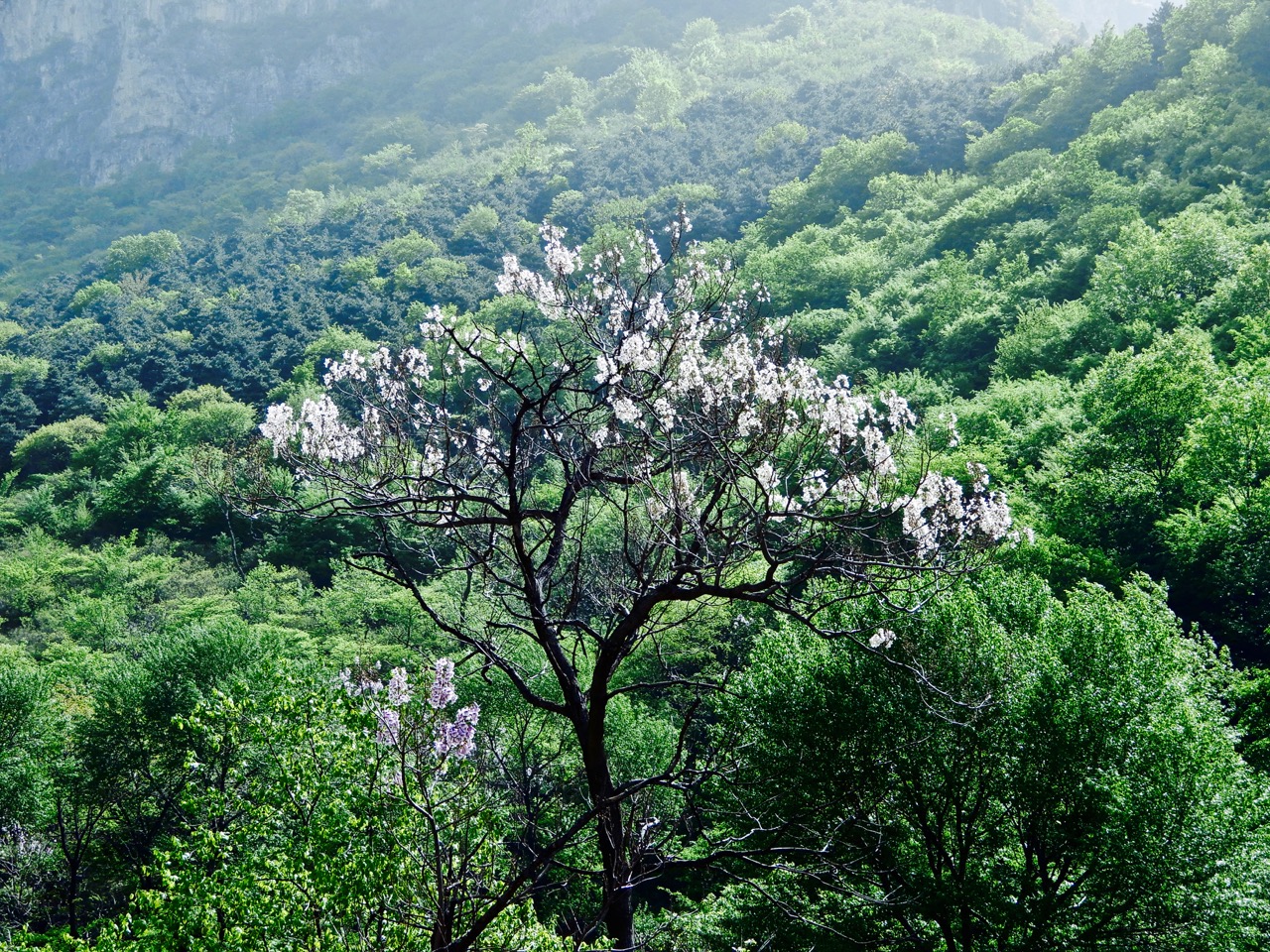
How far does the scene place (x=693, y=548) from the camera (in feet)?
24.8

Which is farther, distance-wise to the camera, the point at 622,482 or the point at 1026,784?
the point at 1026,784

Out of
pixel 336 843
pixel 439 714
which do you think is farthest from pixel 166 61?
pixel 439 714

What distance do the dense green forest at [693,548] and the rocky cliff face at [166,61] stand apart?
213ft

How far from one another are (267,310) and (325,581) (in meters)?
28.3

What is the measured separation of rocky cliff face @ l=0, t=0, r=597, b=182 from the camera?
12425cm

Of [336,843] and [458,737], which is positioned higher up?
[336,843]

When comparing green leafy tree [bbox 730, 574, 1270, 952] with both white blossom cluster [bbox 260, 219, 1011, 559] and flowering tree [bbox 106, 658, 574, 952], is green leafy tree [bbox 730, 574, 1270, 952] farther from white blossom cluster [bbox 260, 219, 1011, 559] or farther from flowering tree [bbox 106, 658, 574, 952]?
white blossom cluster [bbox 260, 219, 1011, 559]

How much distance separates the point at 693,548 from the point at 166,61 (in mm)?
164649

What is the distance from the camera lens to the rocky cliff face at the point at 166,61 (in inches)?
4892

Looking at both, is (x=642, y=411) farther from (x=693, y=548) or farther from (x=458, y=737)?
(x=458, y=737)

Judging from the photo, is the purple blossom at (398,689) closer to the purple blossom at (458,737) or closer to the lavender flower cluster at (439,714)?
the lavender flower cluster at (439,714)

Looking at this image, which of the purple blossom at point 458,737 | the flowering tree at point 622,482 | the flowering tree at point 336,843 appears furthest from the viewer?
the flowering tree at point 336,843

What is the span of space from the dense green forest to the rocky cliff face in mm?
64794

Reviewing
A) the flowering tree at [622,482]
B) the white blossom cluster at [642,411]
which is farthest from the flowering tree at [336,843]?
the white blossom cluster at [642,411]
